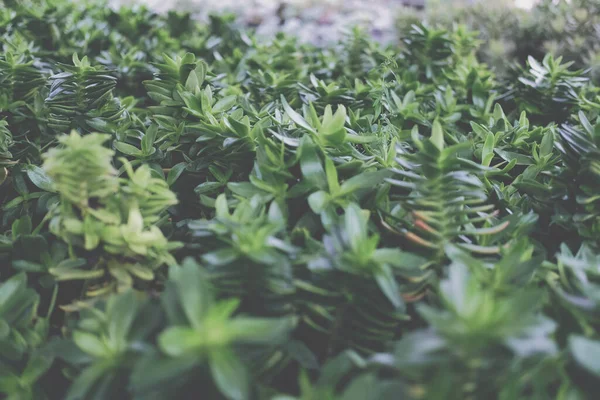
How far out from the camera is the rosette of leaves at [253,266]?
2.65ft

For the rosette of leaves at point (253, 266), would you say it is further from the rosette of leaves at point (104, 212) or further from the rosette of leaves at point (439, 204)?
the rosette of leaves at point (439, 204)

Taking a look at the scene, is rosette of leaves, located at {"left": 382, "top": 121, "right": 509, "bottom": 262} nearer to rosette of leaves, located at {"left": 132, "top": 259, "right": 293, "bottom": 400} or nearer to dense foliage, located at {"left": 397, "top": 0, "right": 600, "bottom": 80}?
rosette of leaves, located at {"left": 132, "top": 259, "right": 293, "bottom": 400}

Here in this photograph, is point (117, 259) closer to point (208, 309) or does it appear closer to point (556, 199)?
point (208, 309)

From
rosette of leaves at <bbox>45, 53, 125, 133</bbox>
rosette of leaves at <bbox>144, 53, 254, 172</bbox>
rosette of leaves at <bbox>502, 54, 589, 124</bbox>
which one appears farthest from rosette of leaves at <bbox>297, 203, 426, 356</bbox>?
rosette of leaves at <bbox>502, 54, 589, 124</bbox>

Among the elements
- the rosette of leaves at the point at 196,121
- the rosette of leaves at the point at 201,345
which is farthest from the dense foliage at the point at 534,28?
the rosette of leaves at the point at 201,345

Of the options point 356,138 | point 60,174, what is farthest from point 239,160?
point 60,174

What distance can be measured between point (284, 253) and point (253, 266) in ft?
0.26

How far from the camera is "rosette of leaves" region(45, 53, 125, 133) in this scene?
1.33m

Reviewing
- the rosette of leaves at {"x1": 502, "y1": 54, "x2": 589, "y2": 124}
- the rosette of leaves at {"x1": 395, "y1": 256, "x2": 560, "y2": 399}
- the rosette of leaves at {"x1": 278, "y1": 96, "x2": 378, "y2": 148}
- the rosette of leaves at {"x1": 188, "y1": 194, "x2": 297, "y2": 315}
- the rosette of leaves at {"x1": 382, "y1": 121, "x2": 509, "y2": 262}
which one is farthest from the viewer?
the rosette of leaves at {"x1": 502, "y1": 54, "x2": 589, "y2": 124}

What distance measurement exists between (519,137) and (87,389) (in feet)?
3.92

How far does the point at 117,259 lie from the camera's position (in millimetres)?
952

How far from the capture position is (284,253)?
2.89ft

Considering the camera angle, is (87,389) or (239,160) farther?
(239,160)

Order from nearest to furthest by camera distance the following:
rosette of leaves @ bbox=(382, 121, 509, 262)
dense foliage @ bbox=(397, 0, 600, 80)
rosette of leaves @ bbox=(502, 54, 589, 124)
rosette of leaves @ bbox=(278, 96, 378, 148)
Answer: rosette of leaves @ bbox=(382, 121, 509, 262) < rosette of leaves @ bbox=(278, 96, 378, 148) < rosette of leaves @ bbox=(502, 54, 589, 124) < dense foliage @ bbox=(397, 0, 600, 80)
